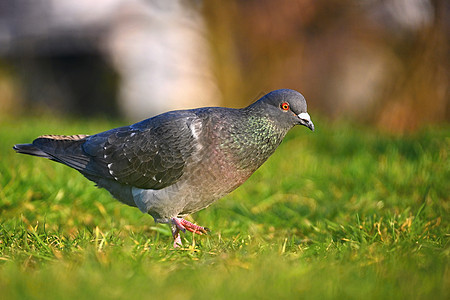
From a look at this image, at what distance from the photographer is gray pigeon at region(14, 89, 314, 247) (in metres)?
3.94

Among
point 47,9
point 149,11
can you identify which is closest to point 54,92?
point 47,9

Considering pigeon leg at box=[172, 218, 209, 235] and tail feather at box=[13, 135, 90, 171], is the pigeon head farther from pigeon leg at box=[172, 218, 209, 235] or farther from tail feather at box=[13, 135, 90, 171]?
tail feather at box=[13, 135, 90, 171]

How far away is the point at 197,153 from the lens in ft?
13.0

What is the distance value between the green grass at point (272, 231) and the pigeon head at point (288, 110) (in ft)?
2.62

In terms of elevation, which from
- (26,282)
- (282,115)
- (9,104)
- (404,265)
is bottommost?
(9,104)

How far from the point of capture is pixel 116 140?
14.4 feet

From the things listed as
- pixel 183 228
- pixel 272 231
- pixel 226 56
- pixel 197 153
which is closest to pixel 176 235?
pixel 183 228

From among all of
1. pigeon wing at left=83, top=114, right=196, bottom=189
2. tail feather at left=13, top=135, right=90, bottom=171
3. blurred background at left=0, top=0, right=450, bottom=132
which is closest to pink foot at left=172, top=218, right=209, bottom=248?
pigeon wing at left=83, top=114, right=196, bottom=189

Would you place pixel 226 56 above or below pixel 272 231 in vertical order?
above

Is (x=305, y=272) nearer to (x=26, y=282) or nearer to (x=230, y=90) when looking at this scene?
(x=26, y=282)

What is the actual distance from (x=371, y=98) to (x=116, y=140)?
662cm

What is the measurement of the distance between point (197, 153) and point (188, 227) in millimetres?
538

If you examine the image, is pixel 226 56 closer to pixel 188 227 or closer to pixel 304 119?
pixel 304 119

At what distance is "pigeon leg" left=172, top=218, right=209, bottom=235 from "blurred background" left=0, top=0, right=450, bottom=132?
5.21 m
